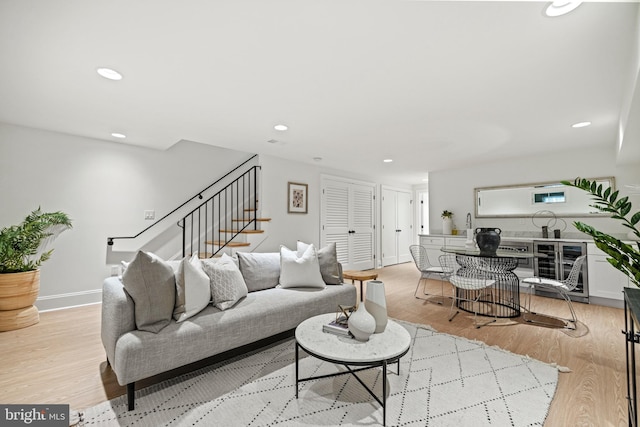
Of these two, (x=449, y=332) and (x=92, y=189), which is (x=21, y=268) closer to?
(x=92, y=189)

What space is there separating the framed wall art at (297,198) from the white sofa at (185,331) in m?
2.73

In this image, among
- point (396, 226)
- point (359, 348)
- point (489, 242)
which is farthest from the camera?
point (396, 226)

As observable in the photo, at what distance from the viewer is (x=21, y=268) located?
328cm

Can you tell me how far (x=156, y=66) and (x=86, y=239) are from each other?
118 inches

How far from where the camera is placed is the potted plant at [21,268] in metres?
3.12

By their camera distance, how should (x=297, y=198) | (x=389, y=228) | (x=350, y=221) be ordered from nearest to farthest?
(x=297, y=198), (x=350, y=221), (x=389, y=228)

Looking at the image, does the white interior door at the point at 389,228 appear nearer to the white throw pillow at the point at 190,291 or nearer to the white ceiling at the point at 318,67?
the white ceiling at the point at 318,67

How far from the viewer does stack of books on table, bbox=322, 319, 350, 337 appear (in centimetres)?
193

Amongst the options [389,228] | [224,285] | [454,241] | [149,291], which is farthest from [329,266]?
[389,228]

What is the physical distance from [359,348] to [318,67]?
1.96 metres

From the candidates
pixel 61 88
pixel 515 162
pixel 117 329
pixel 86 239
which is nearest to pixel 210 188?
pixel 86 239

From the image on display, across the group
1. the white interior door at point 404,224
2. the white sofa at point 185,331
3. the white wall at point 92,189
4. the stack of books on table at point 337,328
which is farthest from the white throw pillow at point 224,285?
the white interior door at point 404,224

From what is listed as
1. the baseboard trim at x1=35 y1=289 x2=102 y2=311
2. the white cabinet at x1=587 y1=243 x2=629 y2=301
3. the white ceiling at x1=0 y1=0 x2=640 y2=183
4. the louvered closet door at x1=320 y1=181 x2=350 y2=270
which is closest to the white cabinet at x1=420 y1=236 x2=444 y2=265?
the louvered closet door at x1=320 y1=181 x2=350 y2=270

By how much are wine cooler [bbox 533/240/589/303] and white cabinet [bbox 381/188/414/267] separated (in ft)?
10.8
